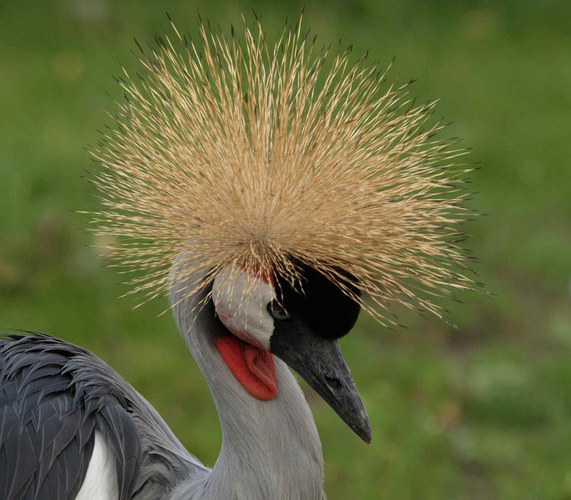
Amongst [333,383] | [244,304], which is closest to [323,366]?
[333,383]

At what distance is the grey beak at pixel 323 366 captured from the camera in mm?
1315

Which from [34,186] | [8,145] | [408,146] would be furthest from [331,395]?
[8,145]

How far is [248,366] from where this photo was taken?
1.37 metres

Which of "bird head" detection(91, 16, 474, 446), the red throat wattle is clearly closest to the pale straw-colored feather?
"bird head" detection(91, 16, 474, 446)

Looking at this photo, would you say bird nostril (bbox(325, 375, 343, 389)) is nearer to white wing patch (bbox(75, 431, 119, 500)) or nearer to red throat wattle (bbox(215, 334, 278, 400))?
red throat wattle (bbox(215, 334, 278, 400))

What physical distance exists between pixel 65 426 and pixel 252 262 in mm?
410

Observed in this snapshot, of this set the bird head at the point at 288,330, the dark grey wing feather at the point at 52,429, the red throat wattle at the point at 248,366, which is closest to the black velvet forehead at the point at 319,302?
the bird head at the point at 288,330

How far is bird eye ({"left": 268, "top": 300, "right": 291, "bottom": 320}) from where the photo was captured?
1.28 m

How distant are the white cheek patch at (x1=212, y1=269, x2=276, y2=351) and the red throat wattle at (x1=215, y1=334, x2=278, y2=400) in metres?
0.04

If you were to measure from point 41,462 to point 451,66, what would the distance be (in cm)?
361

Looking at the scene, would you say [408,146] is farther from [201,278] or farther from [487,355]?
[487,355]

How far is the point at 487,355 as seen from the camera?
2732 millimetres

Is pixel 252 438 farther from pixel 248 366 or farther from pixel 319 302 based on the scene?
pixel 319 302

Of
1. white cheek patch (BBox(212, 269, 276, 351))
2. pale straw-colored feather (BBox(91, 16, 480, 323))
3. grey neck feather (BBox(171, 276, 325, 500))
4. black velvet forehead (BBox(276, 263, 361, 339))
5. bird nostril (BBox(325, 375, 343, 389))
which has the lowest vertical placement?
grey neck feather (BBox(171, 276, 325, 500))
